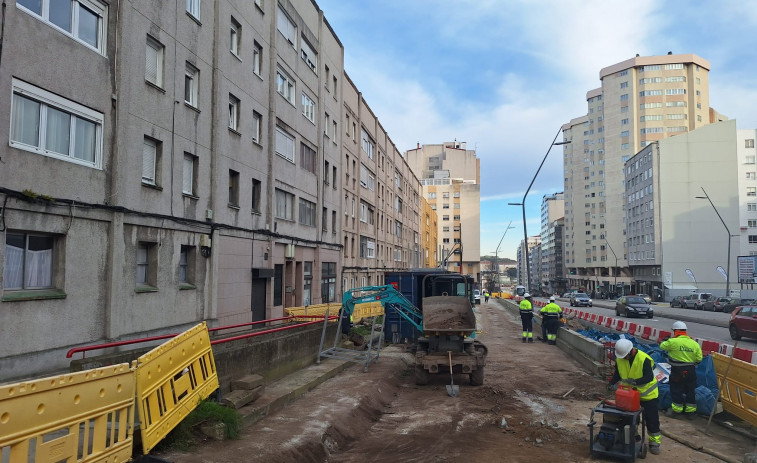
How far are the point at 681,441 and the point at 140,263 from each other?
40.5 feet

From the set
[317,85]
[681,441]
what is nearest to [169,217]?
[681,441]

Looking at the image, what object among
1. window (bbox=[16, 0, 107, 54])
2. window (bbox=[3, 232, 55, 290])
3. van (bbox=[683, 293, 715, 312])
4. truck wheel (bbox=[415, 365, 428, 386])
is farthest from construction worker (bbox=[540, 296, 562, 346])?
van (bbox=[683, 293, 715, 312])

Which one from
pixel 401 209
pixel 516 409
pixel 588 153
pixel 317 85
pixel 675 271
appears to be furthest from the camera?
pixel 588 153

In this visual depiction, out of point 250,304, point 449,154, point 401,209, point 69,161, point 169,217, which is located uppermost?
point 449,154

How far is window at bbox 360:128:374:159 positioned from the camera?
3814cm

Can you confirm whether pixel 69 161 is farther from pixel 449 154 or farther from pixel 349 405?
pixel 449 154

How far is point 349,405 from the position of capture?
975 centimetres

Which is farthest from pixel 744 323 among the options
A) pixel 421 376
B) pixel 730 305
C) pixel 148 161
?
pixel 730 305

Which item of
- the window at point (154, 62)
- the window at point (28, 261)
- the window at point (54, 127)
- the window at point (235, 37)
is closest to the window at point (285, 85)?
the window at point (235, 37)

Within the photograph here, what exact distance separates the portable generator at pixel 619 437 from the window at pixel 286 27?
2023 cm

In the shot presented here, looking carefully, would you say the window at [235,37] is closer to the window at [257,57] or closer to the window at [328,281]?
the window at [257,57]

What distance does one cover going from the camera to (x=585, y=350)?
1545 cm

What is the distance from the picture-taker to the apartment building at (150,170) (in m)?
9.77

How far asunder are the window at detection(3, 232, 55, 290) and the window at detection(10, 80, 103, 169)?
1716 mm
